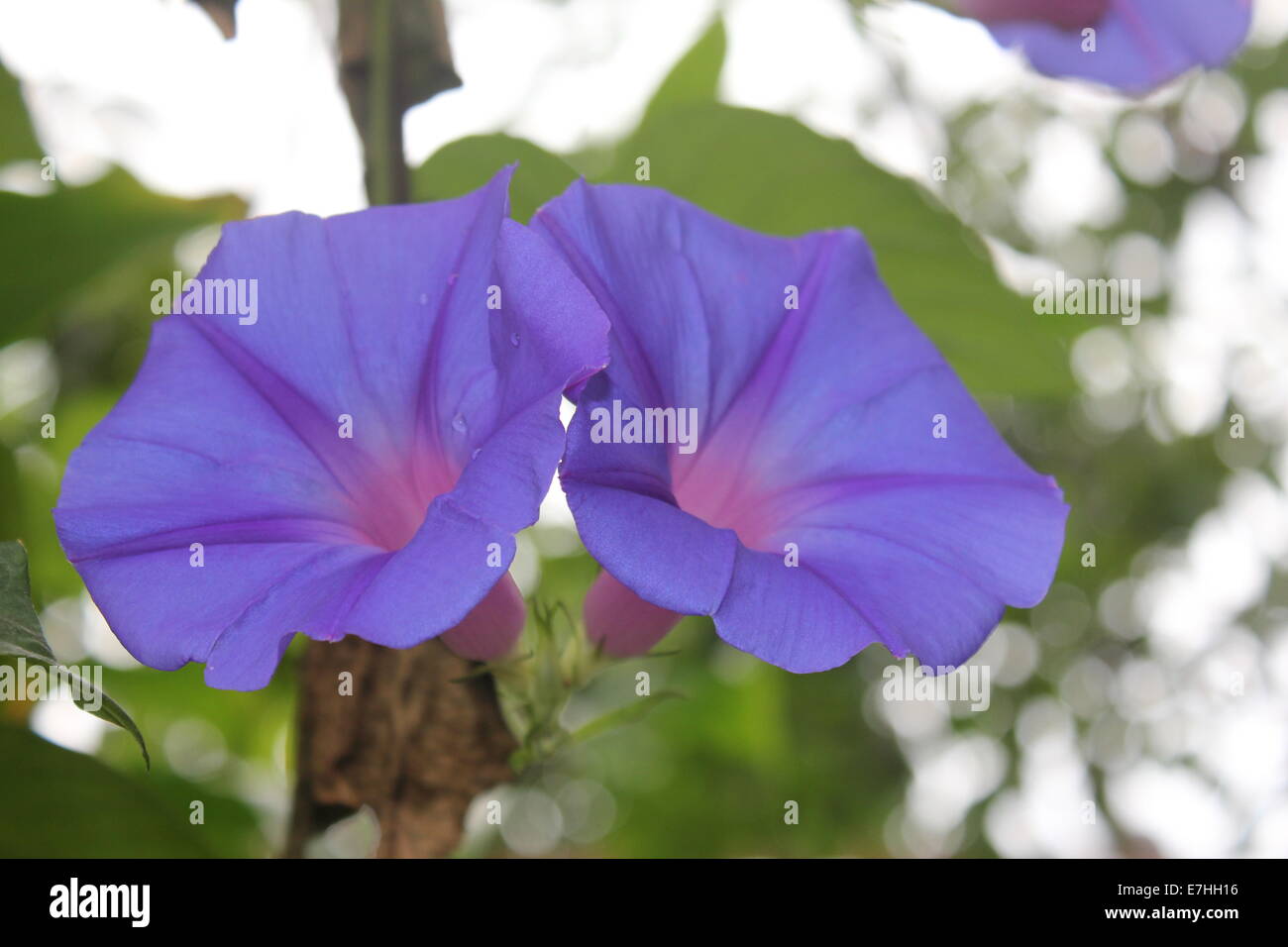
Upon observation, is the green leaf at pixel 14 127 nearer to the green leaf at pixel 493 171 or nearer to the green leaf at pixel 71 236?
the green leaf at pixel 71 236

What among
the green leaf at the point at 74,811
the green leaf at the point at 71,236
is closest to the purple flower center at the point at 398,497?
the green leaf at the point at 74,811

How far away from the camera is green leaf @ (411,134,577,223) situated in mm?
895

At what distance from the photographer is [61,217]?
1049mm

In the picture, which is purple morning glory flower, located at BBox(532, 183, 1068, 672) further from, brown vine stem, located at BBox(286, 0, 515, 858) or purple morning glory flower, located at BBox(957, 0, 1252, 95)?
purple morning glory flower, located at BBox(957, 0, 1252, 95)

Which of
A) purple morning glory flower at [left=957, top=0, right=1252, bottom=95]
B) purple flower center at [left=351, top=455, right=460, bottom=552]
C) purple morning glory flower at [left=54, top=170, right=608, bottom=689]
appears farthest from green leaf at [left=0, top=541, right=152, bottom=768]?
purple morning glory flower at [left=957, top=0, right=1252, bottom=95]

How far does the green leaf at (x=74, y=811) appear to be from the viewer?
925mm

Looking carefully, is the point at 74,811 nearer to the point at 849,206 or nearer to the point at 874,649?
the point at 849,206

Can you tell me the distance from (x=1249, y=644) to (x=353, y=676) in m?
2.32

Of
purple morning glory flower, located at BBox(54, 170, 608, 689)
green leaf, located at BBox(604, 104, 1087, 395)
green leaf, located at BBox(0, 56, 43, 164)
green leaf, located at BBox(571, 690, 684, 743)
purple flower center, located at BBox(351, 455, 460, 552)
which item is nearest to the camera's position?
purple morning glory flower, located at BBox(54, 170, 608, 689)

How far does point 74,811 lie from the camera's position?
→ 3.12 feet

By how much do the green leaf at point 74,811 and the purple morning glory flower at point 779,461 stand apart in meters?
0.44

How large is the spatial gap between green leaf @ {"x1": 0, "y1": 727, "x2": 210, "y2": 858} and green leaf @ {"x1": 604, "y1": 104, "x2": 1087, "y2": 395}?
68 centimetres

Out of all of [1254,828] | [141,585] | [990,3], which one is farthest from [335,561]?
[1254,828]
